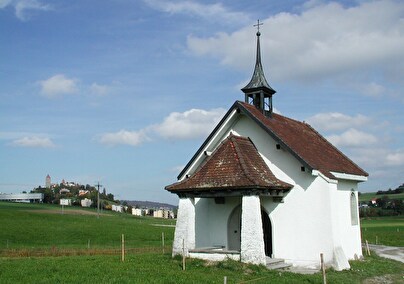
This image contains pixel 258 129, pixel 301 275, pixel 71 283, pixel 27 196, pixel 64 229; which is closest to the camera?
pixel 71 283

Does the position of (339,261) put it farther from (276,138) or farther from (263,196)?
(276,138)

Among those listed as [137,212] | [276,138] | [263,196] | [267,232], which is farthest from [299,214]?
[137,212]

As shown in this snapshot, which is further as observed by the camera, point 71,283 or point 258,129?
point 258,129

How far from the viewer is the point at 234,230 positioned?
2247cm

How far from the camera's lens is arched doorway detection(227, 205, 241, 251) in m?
22.4

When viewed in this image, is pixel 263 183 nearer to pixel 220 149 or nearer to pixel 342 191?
pixel 220 149

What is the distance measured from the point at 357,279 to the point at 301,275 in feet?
7.88

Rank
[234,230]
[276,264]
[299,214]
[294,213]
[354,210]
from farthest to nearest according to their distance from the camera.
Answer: [354,210] < [234,230] < [294,213] < [299,214] < [276,264]

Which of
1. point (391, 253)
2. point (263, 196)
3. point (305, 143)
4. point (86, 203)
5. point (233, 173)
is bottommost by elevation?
point (391, 253)

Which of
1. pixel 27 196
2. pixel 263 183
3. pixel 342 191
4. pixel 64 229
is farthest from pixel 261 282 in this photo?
pixel 27 196

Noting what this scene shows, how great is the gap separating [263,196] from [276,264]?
3.26 metres

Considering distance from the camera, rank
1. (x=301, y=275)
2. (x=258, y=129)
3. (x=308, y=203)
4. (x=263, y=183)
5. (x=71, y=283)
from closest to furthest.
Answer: (x=71, y=283)
(x=301, y=275)
(x=263, y=183)
(x=308, y=203)
(x=258, y=129)

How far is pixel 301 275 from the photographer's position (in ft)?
57.9

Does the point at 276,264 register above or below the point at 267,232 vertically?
below
